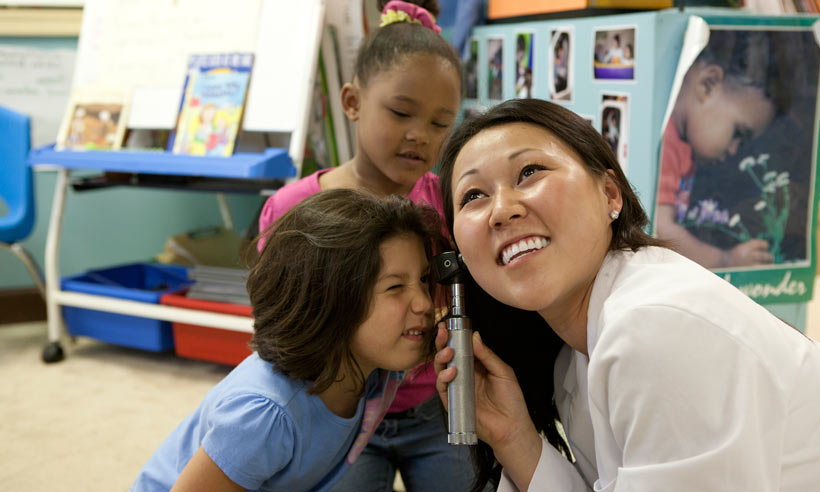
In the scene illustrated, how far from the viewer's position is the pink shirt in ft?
4.28

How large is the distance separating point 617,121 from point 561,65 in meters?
0.23

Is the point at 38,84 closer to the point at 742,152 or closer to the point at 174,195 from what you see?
the point at 174,195

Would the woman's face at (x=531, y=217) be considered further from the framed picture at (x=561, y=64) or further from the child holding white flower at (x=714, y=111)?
the framed picture at (x=561, y=64)

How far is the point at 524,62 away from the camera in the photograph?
2.07 meters

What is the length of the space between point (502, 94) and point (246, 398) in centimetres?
143

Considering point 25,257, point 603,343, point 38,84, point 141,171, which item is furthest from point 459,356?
point 38,84

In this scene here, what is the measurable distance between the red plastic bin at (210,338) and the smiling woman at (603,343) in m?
1.28

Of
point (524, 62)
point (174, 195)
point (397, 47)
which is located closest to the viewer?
point (397, 47)

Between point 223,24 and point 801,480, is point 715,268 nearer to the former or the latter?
point 801,480

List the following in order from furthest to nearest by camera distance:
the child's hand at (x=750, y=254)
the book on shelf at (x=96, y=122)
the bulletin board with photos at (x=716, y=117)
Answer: the book on shelf at (x=96, y=122) → the child's hand at (x=750, y=254) → the bulletin board with photos at (x=716, y=117)

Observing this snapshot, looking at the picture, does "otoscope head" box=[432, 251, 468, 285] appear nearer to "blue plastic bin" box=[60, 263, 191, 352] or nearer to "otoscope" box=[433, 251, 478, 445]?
"otoscope" box=[433, 251, 478, 445]

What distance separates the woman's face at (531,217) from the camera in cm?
84

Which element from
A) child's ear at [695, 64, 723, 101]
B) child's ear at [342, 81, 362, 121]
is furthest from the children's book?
child's ear at [695, 64, 723, 101]

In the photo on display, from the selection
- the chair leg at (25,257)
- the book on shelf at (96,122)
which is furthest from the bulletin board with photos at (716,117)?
the chair leg at (25,257)
